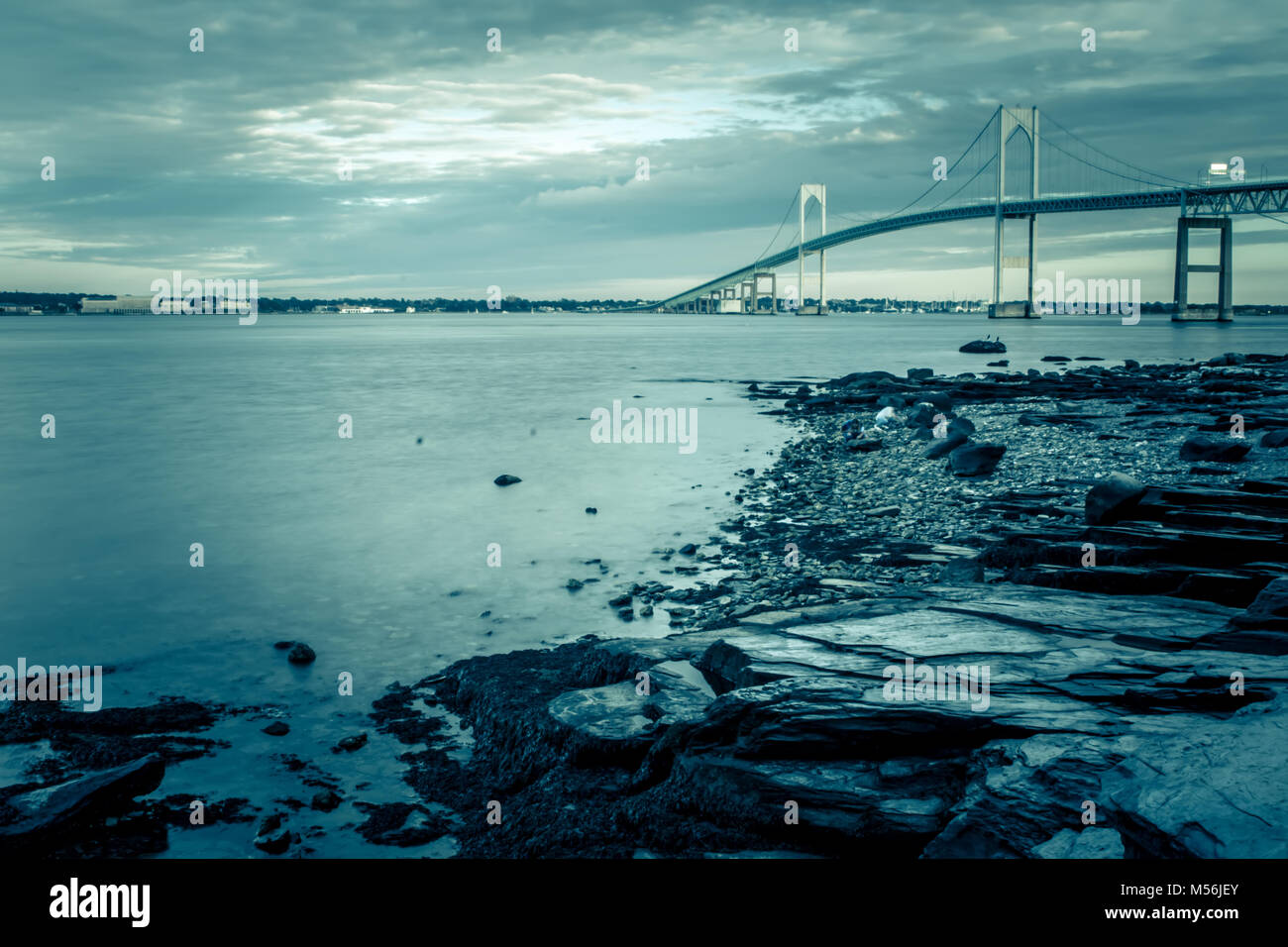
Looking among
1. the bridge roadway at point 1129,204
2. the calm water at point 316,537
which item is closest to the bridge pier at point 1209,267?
the bridge roadway at point 1129,204

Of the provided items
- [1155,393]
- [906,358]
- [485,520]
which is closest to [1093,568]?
[485,520]

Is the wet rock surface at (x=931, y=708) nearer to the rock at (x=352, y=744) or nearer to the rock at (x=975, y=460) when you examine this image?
the rock at (x=352, y=744)

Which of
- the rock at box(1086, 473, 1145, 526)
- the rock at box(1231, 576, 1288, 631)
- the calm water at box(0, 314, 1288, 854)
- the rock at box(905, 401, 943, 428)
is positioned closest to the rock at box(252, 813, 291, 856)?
the calm water at box(0, 314, 1288, 854)

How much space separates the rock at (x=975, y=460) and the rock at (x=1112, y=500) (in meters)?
3.34

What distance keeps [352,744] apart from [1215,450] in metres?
9.01

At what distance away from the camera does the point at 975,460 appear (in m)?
10.2

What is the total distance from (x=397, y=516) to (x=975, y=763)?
8185 millimetres

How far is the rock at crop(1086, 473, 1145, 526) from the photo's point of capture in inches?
258

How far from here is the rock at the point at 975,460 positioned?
1014 centimetres

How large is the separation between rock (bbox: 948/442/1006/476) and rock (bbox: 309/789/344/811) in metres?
7.77

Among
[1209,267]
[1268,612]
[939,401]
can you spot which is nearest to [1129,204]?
[1209,267]

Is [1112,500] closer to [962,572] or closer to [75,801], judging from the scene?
[962,572]
